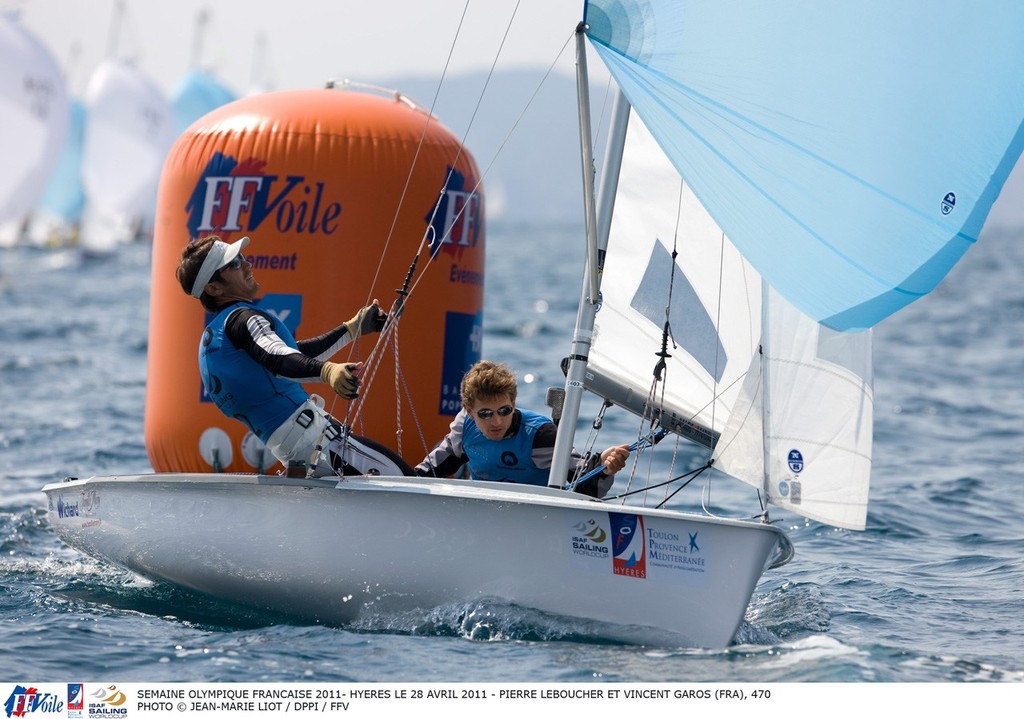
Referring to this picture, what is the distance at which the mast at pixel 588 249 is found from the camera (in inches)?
150

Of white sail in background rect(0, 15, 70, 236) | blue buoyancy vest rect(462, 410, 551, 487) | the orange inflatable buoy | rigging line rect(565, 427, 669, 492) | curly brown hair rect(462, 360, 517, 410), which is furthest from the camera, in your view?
white sail in background rect(0, 15, 70, 236)

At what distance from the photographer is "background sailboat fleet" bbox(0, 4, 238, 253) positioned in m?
23.1

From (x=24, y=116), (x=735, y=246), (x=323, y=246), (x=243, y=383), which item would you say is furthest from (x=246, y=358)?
(x=24, y=116)

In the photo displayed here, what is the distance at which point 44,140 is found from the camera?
23906 millimetres

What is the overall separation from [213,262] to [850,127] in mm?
1893

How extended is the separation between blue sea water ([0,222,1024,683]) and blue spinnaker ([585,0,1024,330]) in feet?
3.28

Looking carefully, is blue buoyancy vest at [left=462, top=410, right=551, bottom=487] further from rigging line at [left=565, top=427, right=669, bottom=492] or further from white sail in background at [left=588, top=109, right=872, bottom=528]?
white sail in background at [left=588, top=109, right=872, bottom=528]

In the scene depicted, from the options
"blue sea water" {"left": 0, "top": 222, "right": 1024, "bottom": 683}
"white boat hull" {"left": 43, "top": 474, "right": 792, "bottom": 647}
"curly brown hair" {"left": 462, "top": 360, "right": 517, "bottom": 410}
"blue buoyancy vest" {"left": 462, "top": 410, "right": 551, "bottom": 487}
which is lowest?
"blue sea water" {"left": 0, "top": 222, "right": 1024, "bottom": 683}

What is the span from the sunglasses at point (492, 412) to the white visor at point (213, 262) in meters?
0.89

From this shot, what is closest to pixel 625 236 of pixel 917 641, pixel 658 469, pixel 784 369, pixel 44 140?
pixel 784 369
